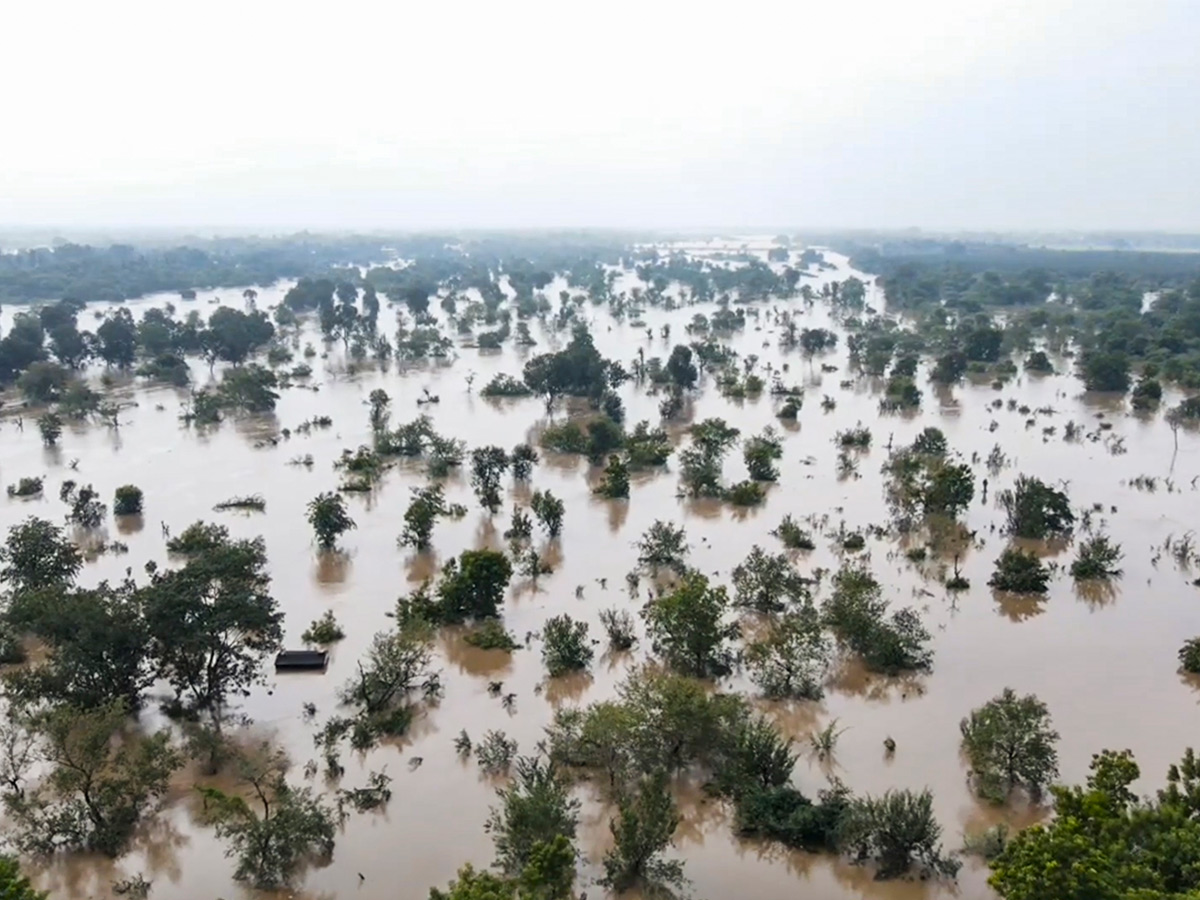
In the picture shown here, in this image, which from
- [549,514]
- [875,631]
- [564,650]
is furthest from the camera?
[549,514]

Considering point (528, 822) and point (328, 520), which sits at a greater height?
point (328, 520)

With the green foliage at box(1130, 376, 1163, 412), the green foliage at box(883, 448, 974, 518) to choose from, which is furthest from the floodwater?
the green foliage at box(1130, 376, 1163, 412)

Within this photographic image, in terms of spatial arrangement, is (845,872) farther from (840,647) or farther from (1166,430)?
(1166,430)

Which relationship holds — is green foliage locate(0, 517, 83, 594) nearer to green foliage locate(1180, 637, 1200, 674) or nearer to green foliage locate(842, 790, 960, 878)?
green foliage locate(842, 790, 960, 878)

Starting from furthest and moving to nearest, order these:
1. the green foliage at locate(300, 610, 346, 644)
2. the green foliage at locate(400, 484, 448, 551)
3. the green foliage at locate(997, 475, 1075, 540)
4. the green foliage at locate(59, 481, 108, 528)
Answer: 1. the green foliage at locate(59, 481, 108, 528)
2. the green foliage at locate(997, 475, 1075, 540)
3. the green foliage at locate(400, 484, 448, 551)
4. the green foliage at locate(300, 610, 346, 644)

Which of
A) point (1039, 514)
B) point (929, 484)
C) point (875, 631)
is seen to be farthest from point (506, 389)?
point (875, 631)

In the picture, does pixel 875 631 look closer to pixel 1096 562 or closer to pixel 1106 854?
pixel 1096 562

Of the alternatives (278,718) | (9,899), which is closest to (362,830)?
(278,718)
